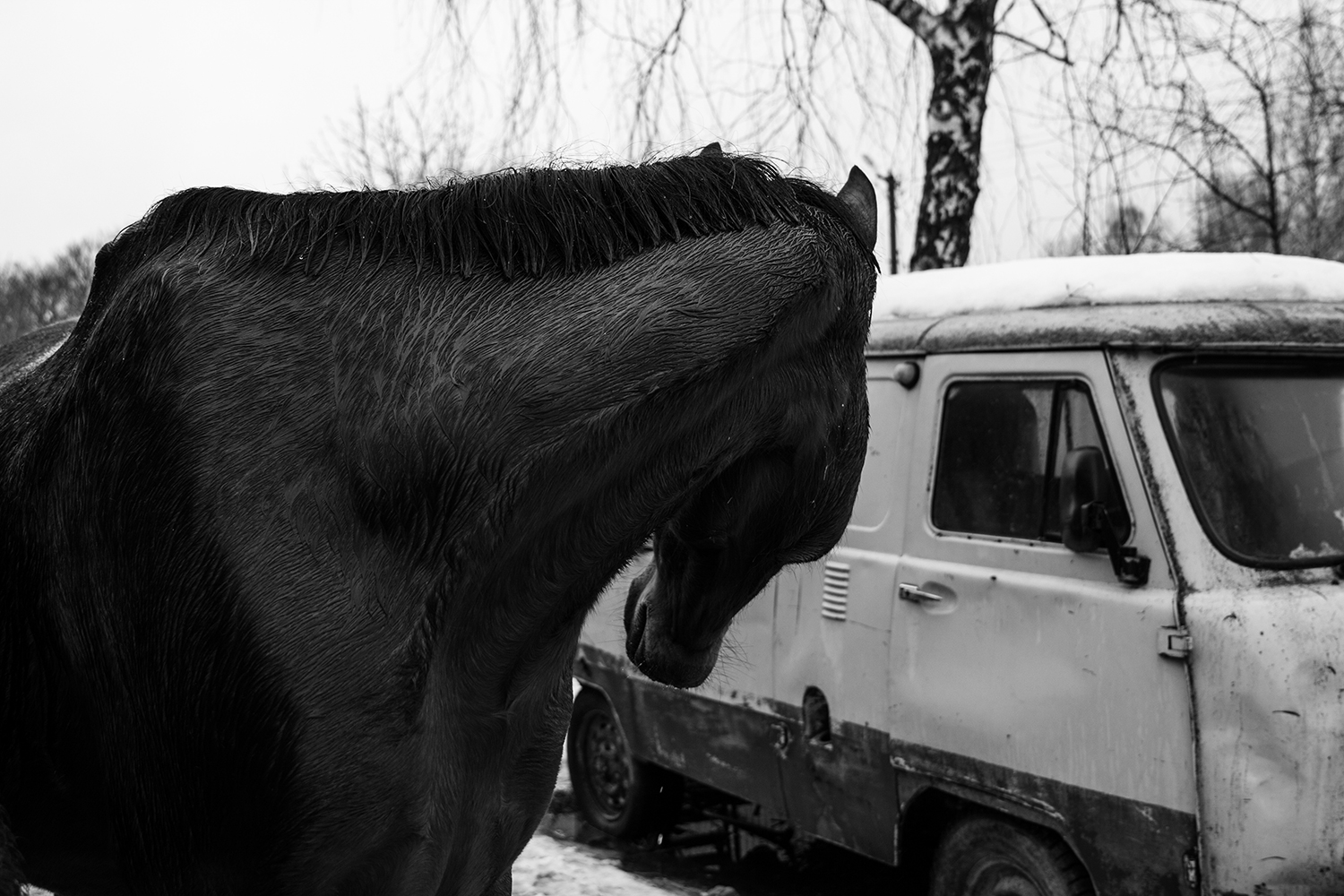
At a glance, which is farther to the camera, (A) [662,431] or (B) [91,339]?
(B) [91,339]

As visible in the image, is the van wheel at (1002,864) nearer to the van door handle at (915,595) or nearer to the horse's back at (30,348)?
the van door handle at (915,595)

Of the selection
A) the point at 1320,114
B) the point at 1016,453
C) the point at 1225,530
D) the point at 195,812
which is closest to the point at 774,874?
the point at 1016,453

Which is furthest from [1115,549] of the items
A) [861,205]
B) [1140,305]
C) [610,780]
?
[610,780]

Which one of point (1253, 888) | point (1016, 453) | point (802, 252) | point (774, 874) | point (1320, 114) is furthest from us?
point (1320, 114)

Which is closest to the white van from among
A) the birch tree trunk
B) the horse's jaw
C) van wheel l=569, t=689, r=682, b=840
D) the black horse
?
van wheel l=569, t=689, r=682, b=840

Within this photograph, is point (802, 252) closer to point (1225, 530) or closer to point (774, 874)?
point (1225, 530)

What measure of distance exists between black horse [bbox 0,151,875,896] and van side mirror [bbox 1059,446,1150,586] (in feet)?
6.84

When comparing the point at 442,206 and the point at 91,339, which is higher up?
the point at 442,206

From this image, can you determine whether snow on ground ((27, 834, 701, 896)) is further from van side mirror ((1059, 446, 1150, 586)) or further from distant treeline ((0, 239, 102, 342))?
distant treeline ((0, 239, 102, 342))

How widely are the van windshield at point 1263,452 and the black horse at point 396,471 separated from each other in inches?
88.4

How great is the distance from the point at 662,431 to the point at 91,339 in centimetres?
88

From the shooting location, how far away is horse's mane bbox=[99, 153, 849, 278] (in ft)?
5.64

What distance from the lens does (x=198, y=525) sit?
5.29 feet


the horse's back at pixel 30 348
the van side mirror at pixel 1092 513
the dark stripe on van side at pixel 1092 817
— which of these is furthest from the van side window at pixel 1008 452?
the horse's back at pixel 30 348
